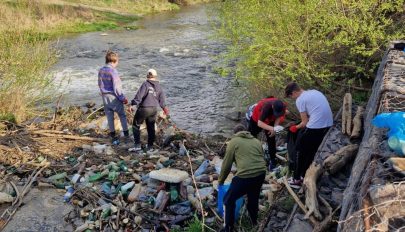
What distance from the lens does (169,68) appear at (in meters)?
16.8

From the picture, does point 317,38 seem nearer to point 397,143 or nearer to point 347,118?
point 347,118

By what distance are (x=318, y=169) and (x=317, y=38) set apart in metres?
4.44

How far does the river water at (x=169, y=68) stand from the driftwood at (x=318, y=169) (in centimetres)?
516

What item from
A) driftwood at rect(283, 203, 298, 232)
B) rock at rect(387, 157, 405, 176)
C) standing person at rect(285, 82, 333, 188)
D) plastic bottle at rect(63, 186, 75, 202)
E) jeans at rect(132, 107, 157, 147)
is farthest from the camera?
jeans at rect(132, 107, 157, 147)

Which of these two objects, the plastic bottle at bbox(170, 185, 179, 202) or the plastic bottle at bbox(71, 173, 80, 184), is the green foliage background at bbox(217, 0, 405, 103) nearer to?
the plastic bottle at bbox(170, 185, 179, 202)

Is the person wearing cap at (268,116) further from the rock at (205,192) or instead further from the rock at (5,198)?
the rock at (5,198)

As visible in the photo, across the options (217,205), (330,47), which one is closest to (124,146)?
(217,205)

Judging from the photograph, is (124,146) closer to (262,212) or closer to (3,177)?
(3,177)

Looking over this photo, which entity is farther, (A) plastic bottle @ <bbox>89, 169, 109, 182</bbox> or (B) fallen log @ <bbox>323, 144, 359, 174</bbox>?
(A) plastic bottle @ <bbox>89, 169, 109, 182</bbox>

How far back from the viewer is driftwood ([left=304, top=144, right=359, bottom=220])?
4.64 metres

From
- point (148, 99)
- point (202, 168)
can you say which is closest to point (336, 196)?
point (202, 168)

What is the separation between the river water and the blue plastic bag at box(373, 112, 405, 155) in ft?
22.1

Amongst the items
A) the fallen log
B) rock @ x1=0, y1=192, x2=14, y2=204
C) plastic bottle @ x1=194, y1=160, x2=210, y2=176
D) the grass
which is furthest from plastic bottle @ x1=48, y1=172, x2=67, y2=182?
the grass

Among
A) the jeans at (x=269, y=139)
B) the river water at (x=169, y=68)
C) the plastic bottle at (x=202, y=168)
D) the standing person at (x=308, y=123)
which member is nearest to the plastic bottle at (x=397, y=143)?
the standing person at (x=308, y=123)
